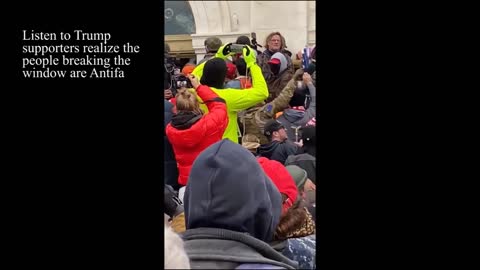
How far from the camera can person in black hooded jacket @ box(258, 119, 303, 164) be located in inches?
115

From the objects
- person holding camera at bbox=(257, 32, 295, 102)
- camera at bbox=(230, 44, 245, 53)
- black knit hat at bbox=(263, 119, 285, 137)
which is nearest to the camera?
black knit hat at bbox=(263, 119, 285, 137)

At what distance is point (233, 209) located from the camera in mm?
1485

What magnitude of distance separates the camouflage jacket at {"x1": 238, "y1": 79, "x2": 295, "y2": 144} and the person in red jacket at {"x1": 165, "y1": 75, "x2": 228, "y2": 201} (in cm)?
63

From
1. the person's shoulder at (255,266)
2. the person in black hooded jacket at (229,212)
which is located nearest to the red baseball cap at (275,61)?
the person in black hooded jacket at (229,212)

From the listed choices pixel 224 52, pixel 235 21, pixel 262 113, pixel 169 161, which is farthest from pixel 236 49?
pixel 235 21

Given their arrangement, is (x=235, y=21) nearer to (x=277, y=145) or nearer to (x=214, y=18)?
(x=214, y=18)

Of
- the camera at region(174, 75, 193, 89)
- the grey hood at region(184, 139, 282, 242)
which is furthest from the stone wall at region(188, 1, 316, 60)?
the grey hood at region(184, 139, 282, 242)

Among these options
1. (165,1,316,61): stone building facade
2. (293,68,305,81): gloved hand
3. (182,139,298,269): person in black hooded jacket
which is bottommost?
(182,139,298,269): person in black hooded jacket

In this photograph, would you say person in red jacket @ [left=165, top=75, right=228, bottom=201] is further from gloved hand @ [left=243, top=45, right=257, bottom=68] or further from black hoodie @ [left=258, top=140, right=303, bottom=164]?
gloved hand @ [left=243, top=45, right=257, bottom=68]
